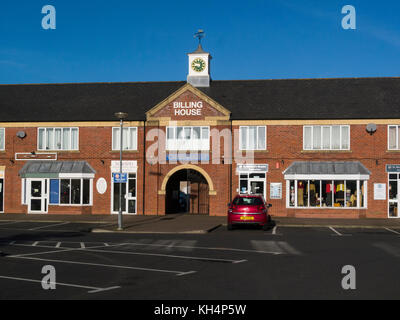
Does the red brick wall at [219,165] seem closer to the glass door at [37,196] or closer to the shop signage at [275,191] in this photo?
the shop signage at [275,191]

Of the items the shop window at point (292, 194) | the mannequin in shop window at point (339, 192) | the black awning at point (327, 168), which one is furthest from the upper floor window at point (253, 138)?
the mannequin in shop window at point (339, 192)

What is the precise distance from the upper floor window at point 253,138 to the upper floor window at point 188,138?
2068 millimetres

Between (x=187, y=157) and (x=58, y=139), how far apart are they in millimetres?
8488

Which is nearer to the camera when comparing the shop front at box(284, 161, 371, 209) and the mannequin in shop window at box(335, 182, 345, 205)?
the shop front at box(284, 161, 371, 209)

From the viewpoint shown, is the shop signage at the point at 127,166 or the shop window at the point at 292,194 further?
the shop signage at the point at 127,166

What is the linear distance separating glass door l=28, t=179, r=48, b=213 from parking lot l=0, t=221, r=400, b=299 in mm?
11230

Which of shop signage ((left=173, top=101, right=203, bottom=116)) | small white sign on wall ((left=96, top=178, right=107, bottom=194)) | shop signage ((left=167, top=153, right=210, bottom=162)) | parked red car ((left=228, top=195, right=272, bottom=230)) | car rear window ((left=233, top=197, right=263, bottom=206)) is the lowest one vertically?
parked red car ((left=228, top=195, right=272, bottom=230))

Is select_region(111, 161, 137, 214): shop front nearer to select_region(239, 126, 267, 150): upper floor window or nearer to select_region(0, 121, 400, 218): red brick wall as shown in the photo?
select_region(0, 121, 400, 218): red brick wall

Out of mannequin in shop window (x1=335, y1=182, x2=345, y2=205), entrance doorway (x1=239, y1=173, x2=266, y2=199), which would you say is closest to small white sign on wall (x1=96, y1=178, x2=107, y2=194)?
entrance doorway (x1=239, y1=173, x2=266, y2=199)

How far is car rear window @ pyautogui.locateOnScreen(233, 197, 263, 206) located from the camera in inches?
938

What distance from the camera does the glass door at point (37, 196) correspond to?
33.7 metres

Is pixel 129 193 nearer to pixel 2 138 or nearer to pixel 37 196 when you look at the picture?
pixel 37 196

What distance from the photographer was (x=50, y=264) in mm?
13164
